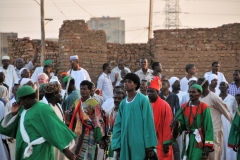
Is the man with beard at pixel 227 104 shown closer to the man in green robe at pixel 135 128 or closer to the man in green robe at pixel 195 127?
the man in green robe at pixel 195 127

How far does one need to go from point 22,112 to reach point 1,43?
4017 centimetres

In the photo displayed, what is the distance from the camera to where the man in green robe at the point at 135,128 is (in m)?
10.4

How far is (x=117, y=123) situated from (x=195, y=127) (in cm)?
187

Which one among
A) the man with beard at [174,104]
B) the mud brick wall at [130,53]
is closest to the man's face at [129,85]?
the man with beard at [174,104]

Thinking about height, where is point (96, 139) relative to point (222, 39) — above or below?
below

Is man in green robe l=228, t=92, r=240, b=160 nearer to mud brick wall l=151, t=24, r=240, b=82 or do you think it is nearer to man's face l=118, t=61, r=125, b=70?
man's face l=118, t=61, r=125, b=70

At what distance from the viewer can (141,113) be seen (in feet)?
34.5

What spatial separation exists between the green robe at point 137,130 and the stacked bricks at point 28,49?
1126 centimetres

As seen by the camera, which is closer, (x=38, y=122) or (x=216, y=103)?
(x=38, y=122)

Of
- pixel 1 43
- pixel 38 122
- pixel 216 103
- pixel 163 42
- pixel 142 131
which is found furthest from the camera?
pixel 1 43

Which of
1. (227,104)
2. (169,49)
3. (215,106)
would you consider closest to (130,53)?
(169,49)

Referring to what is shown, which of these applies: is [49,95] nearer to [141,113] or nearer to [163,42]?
[141,113]

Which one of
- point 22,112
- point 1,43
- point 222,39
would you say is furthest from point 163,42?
point 1,43

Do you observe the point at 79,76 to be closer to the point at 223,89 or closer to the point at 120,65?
the point at 120,65
